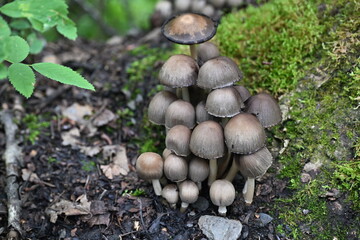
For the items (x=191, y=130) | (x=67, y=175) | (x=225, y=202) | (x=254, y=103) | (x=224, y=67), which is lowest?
(x=67, y=175)

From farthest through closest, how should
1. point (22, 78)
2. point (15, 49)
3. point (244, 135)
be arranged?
1. point (244, 135)
2. point (15, 49)
3. point (22, 78)

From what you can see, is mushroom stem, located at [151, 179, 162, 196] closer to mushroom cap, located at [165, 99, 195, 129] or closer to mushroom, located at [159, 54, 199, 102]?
mushroom cap, located at [165, 99, 195, 129]

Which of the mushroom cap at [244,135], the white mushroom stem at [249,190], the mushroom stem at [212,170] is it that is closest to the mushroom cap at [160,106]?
the mushroom stem at [212,170]

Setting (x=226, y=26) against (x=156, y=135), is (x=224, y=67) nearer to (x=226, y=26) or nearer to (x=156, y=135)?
(x=156, y=135)

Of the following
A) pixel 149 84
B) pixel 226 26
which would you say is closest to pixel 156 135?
pixel 149 84

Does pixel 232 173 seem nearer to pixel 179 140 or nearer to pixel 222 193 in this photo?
pixel 222 193

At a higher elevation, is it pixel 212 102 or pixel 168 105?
pixel 212 102

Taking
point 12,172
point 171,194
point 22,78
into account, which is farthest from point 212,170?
point 12,172

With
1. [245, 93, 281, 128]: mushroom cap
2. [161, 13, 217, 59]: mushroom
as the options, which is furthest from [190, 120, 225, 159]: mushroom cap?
[161, 13, 217, 59]: mushroom
